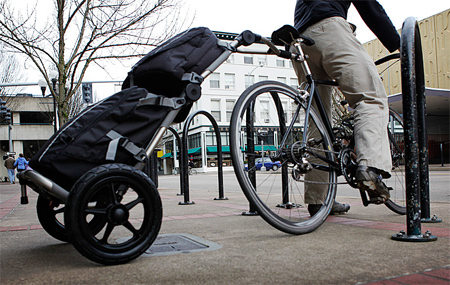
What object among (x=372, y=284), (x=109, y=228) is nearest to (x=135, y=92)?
(x=109, y=228)

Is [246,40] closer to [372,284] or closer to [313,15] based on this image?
[313,15]

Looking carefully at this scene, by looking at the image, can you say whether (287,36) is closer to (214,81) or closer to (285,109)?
(285,109)

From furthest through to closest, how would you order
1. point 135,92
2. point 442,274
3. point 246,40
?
point 246,40 < point 135,92 < point 442,274

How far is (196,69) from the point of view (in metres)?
2.44

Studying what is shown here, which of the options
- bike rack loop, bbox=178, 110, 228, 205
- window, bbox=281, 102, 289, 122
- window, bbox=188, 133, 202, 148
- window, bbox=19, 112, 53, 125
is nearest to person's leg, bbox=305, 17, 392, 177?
window, bbox=281, 102, 289, 122

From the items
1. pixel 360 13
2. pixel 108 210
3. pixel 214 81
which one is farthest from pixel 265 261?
pixel 214 81

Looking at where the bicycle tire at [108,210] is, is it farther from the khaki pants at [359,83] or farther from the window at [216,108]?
the window at [216,108]

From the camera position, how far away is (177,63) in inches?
92.1

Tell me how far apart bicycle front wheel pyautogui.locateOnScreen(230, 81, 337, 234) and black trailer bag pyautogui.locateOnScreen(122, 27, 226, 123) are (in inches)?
13.4

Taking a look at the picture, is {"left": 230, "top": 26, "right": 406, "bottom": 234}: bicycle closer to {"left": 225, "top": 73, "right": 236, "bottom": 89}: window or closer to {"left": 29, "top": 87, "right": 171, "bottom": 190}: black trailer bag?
{"left": 29, "top": 87, "right": 171, "bottom": 190}: black trailer bag

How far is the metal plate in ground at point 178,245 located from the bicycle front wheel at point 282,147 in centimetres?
40

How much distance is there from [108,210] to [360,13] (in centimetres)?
239

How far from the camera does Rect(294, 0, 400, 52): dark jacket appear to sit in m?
2.98

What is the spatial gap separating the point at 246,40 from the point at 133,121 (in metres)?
0.98
